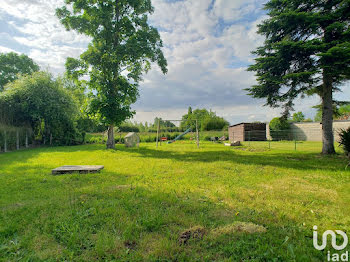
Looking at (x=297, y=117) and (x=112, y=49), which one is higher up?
(x=112, y=49)

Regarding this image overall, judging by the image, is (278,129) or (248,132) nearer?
(278,129)

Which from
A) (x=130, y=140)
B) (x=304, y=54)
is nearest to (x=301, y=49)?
(x=304, y=54)

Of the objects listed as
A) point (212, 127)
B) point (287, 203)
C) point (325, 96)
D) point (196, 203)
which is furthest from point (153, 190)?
point (212, 127)

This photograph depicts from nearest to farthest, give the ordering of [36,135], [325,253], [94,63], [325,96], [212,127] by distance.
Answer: [325,253] < [325,96] < [94,63] < [36,135] < [212,127]

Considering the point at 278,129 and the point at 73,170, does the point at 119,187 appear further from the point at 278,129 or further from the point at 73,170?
the point at 278,129

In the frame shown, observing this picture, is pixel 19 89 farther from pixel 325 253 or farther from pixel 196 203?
pixel 325 253

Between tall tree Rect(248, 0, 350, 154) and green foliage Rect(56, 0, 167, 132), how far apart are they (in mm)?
7209

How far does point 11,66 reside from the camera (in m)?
30.8

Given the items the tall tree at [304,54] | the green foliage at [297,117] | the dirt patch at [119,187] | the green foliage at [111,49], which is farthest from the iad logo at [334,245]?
the green foliage at [297,117]

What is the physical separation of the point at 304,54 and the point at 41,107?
2009 centimetres

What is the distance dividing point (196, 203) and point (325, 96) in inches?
405

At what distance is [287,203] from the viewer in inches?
135

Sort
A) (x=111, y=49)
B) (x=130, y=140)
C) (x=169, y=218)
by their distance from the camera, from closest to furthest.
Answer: (x=169, y=218)
(x=111, y=49)
(x=130, y=140)

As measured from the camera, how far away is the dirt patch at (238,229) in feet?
7.90
